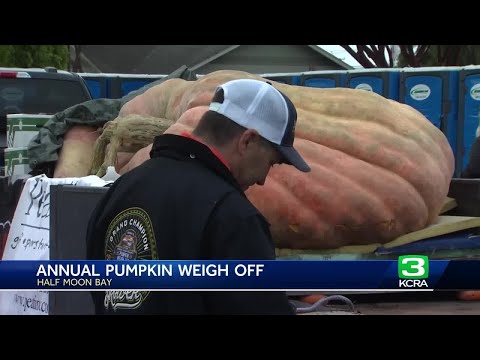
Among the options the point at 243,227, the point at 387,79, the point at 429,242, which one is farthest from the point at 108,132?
the point at 387,79

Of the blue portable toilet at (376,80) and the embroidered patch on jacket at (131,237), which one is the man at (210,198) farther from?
the blue portable toilet at (376,80)

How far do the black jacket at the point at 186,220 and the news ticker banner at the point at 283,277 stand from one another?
0.19m

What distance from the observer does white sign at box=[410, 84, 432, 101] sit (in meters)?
7.35

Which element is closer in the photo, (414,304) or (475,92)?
(414,304)

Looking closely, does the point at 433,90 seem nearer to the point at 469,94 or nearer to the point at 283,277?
the point at 469,94

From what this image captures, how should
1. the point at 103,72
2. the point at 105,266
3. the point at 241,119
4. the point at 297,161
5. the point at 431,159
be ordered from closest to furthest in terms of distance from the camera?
the point at 241,119, the point at 297,161, the point at 105,266, the point at 431,159, the point at 103,72

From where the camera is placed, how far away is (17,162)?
486 cm

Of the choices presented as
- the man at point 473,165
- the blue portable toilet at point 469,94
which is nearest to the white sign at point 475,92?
the blue portable toilet at point 469,94

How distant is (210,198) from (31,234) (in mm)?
2022

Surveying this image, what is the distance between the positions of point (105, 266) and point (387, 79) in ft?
16.3

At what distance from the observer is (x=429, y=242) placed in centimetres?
352

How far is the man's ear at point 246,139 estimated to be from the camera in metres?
2.51

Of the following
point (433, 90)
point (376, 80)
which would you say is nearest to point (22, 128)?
point (376, 80)
